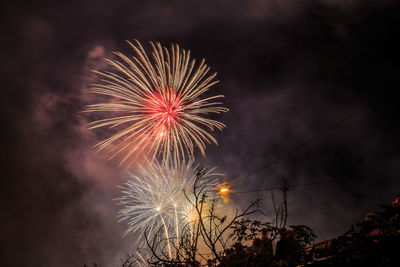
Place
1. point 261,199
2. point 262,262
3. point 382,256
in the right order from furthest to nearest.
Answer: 1. point 261,199
2. point 262,262
3. point 382,256

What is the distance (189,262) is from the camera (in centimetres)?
727

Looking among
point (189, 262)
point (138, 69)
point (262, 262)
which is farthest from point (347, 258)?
point (138, 69)

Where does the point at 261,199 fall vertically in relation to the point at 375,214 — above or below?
above

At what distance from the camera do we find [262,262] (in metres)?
7.02

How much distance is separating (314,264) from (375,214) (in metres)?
1.48

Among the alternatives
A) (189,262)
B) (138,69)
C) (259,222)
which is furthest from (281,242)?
(138,69)

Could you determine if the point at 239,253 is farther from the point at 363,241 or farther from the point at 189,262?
the point at 363,241

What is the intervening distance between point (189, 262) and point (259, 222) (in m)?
2.61

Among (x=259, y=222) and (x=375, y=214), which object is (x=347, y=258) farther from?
(x=259, y=222)

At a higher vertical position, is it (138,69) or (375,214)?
(138,69)

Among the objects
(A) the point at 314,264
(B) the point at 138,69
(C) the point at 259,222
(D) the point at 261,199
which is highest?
(B) the point at 138,69

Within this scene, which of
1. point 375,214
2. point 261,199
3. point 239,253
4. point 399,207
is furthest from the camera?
point 239,253

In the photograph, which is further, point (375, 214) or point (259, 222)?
point (259, 222)

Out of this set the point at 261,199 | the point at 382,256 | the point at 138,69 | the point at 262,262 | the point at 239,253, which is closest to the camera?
the point at 382,256
